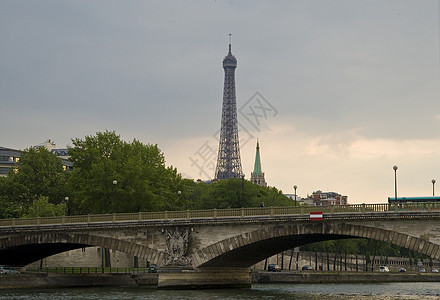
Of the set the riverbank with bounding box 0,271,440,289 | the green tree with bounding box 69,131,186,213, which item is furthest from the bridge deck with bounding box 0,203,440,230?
the green tree with bounding box 69,131,186,213

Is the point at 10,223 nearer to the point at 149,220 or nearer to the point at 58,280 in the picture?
the point at 58,280

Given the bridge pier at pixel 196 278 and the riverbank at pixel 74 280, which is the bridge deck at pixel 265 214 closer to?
the bridge pier at pixel 196 278

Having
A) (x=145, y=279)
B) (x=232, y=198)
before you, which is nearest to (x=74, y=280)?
(x=145, y=279)

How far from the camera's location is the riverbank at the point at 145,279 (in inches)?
3235

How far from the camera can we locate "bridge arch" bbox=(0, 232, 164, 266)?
79688mm

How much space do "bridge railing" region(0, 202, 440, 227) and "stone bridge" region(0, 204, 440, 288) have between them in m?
0.10

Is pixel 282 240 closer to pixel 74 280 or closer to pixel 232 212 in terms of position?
pixel 232 212

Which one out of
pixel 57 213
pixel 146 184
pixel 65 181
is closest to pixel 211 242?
pixel 146 184

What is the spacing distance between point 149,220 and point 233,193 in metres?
56.9

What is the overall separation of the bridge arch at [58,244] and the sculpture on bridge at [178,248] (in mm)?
1384

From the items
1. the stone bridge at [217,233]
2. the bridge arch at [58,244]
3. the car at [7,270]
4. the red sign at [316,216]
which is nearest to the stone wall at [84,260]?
the bridge arch at [58,244]

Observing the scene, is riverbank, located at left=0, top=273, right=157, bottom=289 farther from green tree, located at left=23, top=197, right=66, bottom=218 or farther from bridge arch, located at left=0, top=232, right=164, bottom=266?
green tree, located at left=23, top=197, right=66, bottom=218

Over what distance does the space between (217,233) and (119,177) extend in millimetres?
30327

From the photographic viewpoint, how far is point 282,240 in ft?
255
